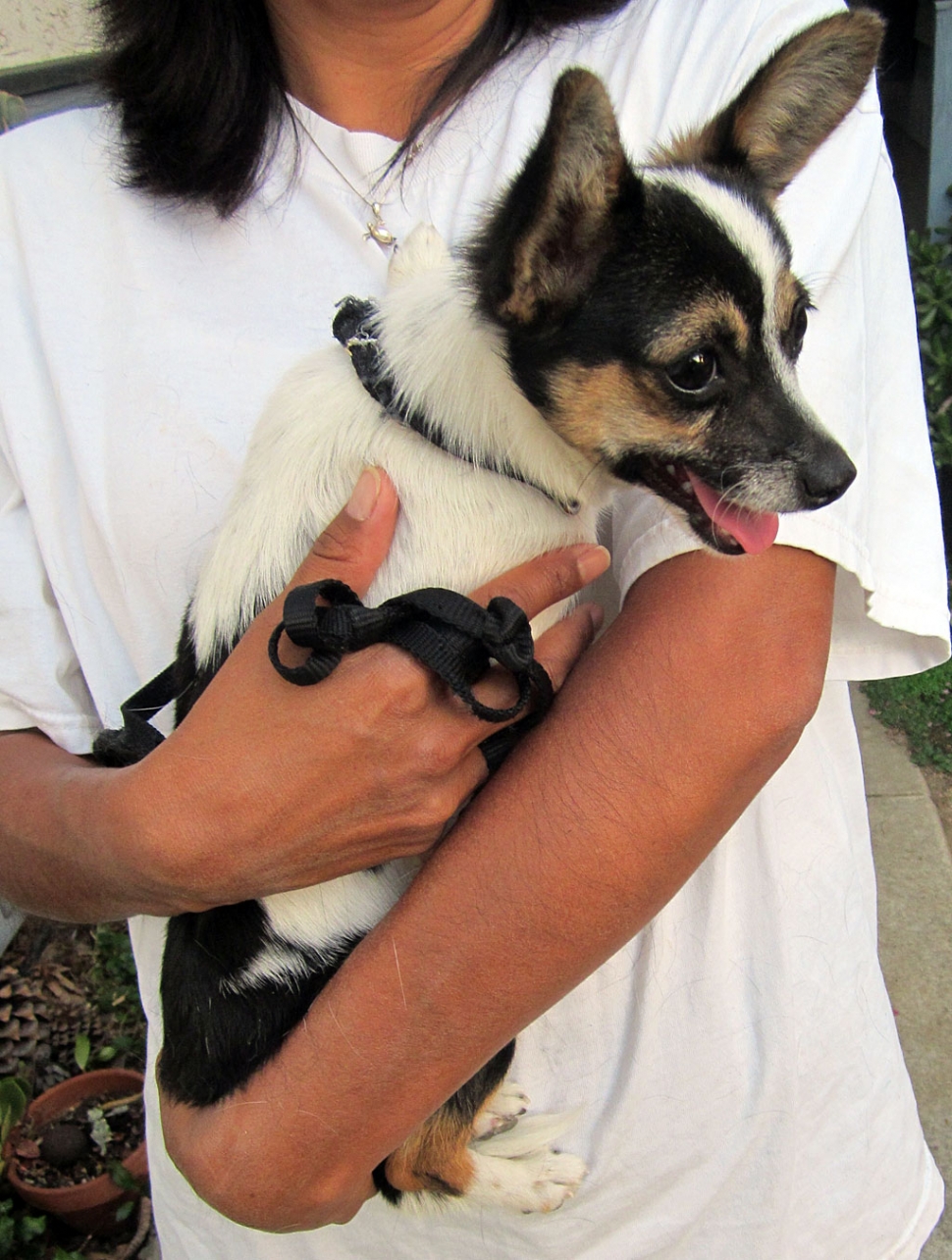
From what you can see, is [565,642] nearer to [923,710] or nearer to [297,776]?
[297,776]

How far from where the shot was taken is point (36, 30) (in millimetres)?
4375

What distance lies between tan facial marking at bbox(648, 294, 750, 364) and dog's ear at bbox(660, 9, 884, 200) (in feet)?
0.77

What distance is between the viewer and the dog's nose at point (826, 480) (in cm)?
118

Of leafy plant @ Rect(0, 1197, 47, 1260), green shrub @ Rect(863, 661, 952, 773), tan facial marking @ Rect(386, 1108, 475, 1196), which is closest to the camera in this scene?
tan facial marking @ Rect(386, 1108, 475, 1196)

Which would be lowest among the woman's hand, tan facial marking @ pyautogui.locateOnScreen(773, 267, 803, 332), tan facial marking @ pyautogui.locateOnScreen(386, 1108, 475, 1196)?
tan facial marking @ pyautogui.locateOnScreen(386, 1108, 475, 1196)

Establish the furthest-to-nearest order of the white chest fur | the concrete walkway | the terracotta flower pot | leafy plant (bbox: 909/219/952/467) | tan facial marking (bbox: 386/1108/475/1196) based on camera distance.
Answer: leafy plant (bbox: 909/219/952/467) < the concrete walkway < the terracotta flower pot < tan facial marking (bbox: 386/1108/475/1196) < the white chest fur

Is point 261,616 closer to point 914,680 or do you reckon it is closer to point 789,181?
point 789,181

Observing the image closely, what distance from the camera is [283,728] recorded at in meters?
1.20

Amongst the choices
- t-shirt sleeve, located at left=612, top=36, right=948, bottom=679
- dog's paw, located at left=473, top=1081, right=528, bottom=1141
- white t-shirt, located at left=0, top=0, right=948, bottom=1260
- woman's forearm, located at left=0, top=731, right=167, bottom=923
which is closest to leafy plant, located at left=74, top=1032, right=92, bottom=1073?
white t-shirt, located at left=0, top=0, right=948, bottom=1260

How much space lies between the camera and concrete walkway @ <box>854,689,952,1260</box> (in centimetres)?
296

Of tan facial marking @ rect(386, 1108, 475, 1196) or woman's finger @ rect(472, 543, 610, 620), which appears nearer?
woman's finger @ rect(472, 543, 610, 620)

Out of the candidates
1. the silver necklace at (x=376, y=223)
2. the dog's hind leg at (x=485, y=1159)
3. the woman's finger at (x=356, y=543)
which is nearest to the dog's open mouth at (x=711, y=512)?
the woman's finger at (x=356, y=543)

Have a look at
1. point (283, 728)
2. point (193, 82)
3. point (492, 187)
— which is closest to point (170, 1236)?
point (283, 728)

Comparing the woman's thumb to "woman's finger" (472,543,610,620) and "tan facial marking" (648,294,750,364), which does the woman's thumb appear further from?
"tan facial marking" (648,294,750,364)
